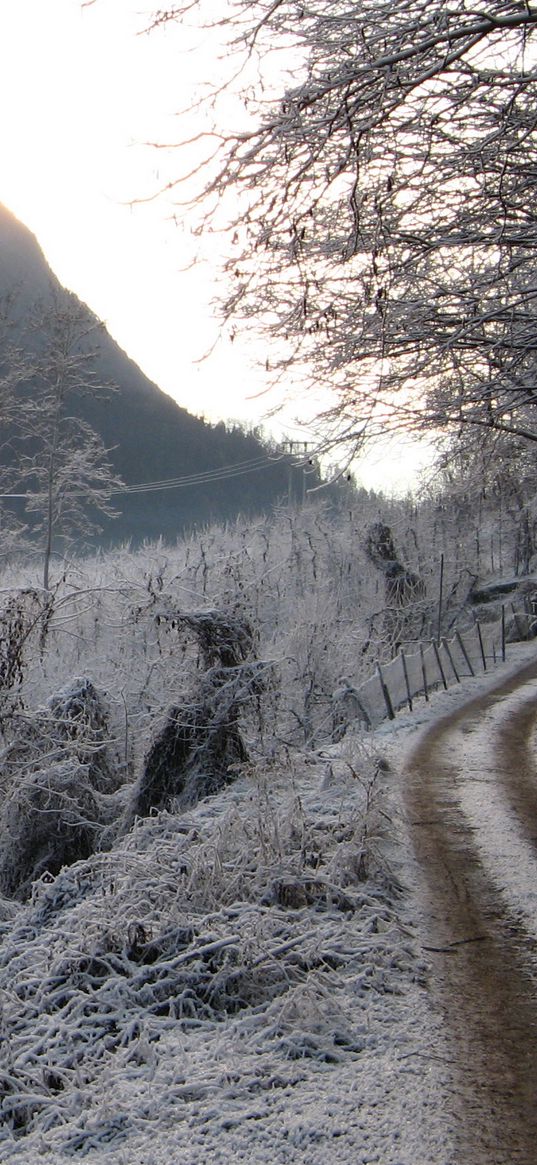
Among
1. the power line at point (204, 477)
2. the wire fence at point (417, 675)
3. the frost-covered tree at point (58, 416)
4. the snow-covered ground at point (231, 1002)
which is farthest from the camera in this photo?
the power line at point (204, 477)

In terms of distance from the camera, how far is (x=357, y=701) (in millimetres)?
18375

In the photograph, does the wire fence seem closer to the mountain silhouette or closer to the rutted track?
the rutted track

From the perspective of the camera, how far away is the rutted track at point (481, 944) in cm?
436

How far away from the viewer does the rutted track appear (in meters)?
4.36

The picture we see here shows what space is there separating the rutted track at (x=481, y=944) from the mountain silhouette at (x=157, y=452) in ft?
183

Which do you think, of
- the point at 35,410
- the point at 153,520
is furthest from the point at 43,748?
the point at 153,520

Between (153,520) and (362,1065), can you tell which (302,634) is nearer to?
(362,1065)

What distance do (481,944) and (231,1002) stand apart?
1.84 metres

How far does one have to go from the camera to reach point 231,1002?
5980 millimetres

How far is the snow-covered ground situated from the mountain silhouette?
5941cm

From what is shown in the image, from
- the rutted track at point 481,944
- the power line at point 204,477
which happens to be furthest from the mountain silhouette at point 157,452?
the rutted track at point 481,944

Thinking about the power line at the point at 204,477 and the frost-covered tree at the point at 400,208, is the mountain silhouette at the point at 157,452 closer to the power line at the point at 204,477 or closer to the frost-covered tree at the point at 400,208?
the power line at the point at 204,477

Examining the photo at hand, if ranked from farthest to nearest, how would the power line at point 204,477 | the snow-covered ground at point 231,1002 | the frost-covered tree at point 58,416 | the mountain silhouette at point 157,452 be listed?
the power line at point 204,477 → the mountain silhouette at point 157,452 → the frost-covered tree at point 58,416 → the snow-covered ground at point 231,1002

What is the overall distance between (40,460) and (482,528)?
3001 centimetres
